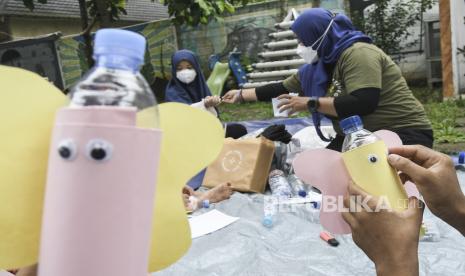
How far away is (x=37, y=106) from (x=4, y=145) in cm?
5

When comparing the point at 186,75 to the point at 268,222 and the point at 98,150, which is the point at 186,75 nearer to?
the point at 268,222

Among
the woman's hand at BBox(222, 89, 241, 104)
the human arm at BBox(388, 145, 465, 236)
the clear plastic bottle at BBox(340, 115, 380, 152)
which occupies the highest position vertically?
the clear plastic bottle at BBox(340, 115, 380, 152)

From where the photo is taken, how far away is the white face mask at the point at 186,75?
10.3 feet

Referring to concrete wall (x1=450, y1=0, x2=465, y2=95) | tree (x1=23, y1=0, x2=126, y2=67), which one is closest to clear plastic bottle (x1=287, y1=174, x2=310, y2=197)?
tree (x1=23, y1=0, x2=126, y2=67)

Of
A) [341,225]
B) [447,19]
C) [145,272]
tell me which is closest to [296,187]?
[341,225]

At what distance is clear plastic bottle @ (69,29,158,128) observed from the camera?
0.39 meters

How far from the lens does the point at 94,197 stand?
1.19 feet

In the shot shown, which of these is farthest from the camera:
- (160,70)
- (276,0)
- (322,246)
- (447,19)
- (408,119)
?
(160,70)

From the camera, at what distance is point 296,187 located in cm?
247

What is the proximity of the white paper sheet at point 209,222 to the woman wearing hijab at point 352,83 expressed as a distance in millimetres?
595

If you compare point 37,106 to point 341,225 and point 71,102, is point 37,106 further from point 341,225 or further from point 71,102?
point 341,225

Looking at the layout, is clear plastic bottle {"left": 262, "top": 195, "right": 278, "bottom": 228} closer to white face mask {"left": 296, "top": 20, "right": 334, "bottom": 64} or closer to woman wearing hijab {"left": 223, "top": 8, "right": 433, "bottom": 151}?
woman wearing hijab {"left": 223, "top": 8, "right": 433, "bottom": 151}

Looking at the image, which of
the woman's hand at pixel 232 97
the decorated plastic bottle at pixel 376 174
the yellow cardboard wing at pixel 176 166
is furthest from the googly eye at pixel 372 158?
the woman's hand at pixel 232 97

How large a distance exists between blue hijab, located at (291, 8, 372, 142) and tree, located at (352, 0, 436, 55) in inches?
183
